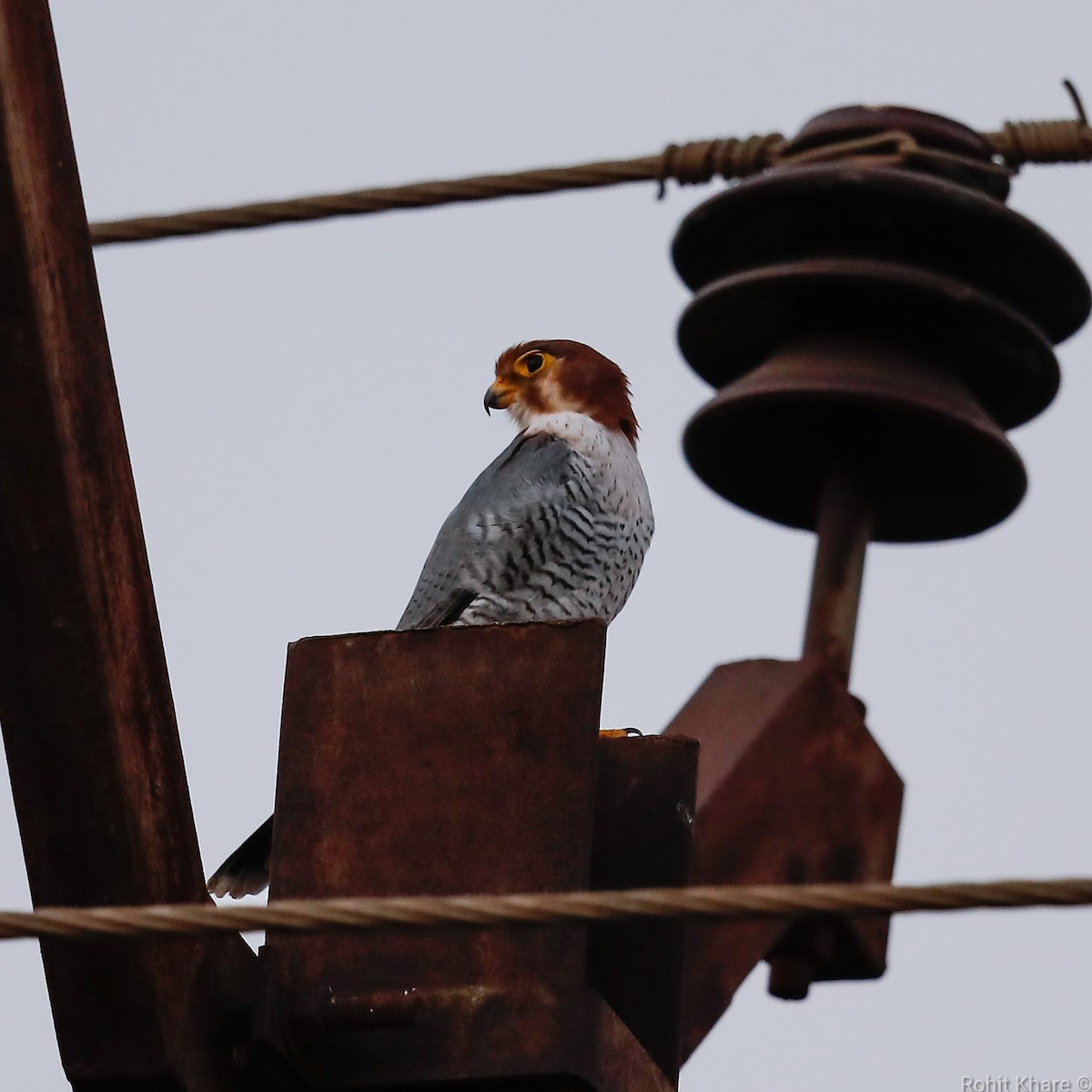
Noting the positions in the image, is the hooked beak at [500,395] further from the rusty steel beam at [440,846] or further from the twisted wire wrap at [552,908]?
A: the twisted wire wrap at [552,908]

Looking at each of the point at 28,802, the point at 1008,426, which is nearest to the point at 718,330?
the point at 1008,426

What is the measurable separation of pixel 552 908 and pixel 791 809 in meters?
0.71

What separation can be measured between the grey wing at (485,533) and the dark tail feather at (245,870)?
1.16 m

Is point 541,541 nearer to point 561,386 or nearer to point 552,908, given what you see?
point 561,386

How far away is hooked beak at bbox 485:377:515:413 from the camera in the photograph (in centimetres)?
680

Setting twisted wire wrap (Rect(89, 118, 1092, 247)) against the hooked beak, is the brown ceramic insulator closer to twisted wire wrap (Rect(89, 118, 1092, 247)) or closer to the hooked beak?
twisted wire wrap (Rect(89, 118, 1092, 247))

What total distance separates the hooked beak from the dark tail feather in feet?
8.05

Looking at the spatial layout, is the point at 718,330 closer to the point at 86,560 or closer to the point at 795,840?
the point at 795,840

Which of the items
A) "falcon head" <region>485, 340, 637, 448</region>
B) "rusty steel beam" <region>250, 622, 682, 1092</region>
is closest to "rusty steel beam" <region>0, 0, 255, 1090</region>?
"rusty steel beam" <region>250, 622, 682, 1092</region>

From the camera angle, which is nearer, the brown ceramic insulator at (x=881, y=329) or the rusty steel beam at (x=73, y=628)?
the rusty steel beam at (x=73, y=628)

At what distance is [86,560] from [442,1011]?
2.34 ft

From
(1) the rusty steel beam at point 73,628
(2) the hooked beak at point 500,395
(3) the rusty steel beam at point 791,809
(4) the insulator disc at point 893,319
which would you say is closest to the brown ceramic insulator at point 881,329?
(4) the insulator disc at point 893,319

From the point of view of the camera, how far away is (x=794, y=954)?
2.89 meters

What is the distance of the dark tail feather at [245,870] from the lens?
15.0 ft
